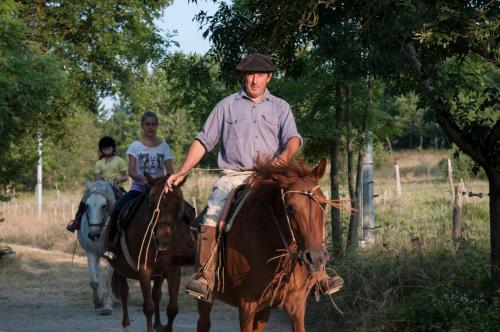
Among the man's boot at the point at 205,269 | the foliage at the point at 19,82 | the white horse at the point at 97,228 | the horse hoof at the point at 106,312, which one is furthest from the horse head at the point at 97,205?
the man's boot at the point at 205,269

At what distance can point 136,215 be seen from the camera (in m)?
10.5

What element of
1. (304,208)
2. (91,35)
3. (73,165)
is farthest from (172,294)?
(73,165)

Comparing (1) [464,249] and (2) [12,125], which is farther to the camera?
(2) [12,125]

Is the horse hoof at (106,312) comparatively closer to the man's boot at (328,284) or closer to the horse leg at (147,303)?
the horse leg at (147,303)

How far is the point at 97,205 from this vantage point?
12.9 meters

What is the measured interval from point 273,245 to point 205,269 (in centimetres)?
71

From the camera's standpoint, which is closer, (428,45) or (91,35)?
(428,45)

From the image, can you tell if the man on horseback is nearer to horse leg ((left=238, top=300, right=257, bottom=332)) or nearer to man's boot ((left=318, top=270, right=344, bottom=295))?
horse leg ((left=238, top=300, right=257, bottom=332))

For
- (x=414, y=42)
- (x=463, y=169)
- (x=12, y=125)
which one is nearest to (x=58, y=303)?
(x=12, y=125)

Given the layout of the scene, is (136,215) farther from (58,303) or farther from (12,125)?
(12,125)

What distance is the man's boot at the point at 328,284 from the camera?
250 inches

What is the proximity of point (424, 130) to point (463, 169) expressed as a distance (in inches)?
1709

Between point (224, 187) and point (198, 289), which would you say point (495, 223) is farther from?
point (198, 289)

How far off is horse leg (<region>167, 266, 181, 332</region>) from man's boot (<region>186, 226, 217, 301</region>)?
323cm
